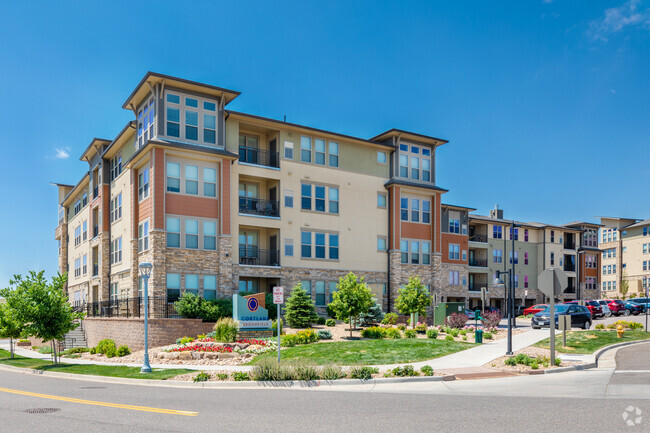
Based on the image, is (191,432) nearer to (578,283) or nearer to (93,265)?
(93,265)

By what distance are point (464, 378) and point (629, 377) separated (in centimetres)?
457

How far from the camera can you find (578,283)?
7256cm

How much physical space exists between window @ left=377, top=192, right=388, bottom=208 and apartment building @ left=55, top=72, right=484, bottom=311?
8 centimetres

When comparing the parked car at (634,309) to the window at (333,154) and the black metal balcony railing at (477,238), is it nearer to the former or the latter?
the black metal balcony railing at (477,238)

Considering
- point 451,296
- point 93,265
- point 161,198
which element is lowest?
point 451,296

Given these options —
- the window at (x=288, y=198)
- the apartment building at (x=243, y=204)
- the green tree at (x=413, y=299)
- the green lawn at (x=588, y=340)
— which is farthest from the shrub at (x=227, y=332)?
the green lawn at (x=588, y=340)

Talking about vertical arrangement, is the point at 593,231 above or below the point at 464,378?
above

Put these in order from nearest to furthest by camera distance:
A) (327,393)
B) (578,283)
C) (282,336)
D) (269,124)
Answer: (327,393) → (282,336) → (269,124) → (578,283)

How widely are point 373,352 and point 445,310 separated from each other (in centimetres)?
1757

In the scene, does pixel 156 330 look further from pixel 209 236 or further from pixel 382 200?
pixel 382 200

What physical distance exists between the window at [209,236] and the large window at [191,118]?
5.24 metres

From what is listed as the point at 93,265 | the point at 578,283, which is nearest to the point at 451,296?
the point at 578,283

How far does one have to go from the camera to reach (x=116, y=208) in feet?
133

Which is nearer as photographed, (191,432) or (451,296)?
(191,432)
